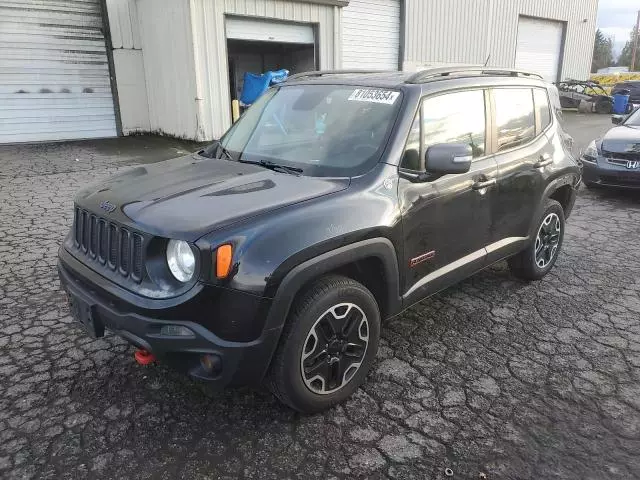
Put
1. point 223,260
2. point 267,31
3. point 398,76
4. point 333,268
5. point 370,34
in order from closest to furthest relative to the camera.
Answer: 1. point 223,260
2. point 333,268
3. point 398,76
4. point 267,31
5. point 370,34

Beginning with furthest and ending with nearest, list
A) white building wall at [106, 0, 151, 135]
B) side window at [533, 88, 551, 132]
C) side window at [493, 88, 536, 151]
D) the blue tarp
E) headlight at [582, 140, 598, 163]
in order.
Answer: the blue tarp → white building wall at [106, 0, 151, 135] → headlight at [582, 140, 598, 163] → side window at [533, 88, 551, 132] → side window at [493, 88, 536, 151]

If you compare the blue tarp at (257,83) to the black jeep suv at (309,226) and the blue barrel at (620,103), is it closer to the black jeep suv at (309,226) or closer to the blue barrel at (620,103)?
the black jeep suv at (309,226)

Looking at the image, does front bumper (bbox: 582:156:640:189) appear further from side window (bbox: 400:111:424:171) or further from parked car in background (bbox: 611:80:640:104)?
A: parked car in background (bbox: 611:80:640:104)

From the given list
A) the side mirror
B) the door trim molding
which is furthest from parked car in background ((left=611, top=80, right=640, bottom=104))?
the side mirror

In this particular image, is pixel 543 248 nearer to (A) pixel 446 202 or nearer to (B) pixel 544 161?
(B) pixel 544 161

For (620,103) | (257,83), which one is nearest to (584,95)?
(620,103)

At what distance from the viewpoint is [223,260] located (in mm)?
2346

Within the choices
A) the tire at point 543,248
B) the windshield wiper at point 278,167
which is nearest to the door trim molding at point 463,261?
the tire at point 543,248

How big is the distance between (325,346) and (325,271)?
0.44 meters

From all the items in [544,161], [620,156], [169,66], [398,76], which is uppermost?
[169,66]

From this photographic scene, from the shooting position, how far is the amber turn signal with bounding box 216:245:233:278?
2.34m

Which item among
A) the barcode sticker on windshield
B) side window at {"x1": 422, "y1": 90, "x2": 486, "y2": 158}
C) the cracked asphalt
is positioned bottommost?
the cracked asphalt

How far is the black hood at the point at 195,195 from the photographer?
2.48m

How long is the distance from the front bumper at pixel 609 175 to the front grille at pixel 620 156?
0.21ft
